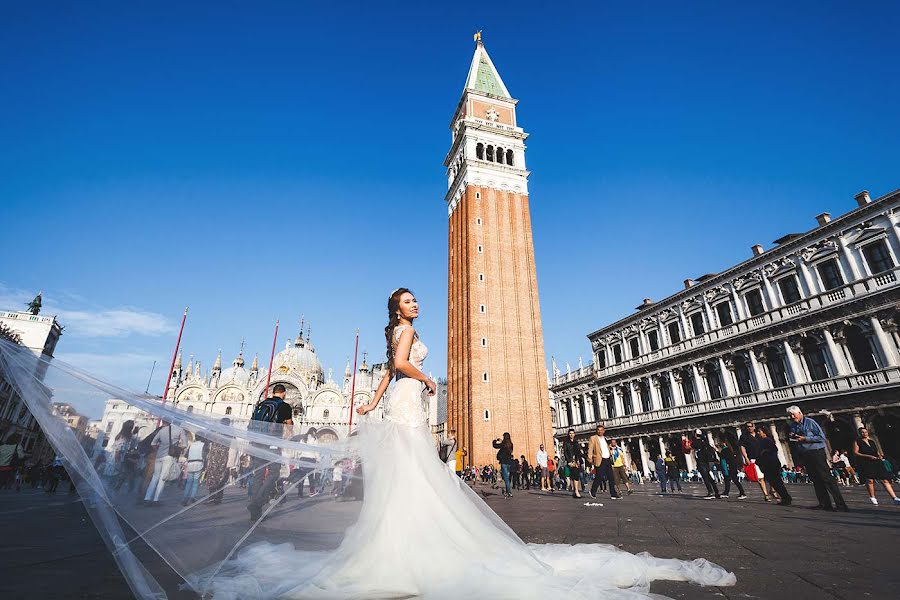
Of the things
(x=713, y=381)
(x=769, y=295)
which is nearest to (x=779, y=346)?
(x=769, y=295)

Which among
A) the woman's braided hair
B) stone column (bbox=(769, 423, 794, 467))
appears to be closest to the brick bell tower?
stone column (bbox=(769, 423, 794, 467))

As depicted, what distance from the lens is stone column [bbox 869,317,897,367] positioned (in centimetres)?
1628

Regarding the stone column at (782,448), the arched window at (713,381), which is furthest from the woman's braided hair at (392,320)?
the arched window at (713,381)

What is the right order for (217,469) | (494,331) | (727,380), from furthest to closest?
(494,331)
(727,380)
(217,469)

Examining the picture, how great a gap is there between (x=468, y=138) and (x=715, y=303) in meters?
22.0

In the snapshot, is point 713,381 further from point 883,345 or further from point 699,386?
point 883,345

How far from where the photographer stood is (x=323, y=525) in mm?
2760

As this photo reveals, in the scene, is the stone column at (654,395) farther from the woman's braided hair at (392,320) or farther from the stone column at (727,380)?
the woman's braided hair at (392,320)

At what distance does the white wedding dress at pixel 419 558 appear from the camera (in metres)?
2.15

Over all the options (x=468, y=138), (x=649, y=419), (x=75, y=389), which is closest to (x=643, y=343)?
(x=649, y=419)

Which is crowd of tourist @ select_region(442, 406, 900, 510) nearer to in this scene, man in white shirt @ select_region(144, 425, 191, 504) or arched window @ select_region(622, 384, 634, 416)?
man in white shirt @ select_region(144, 425, 191, 504)

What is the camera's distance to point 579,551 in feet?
9.67

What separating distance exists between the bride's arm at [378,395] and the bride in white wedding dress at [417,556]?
0.15ft

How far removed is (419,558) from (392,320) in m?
1.64
